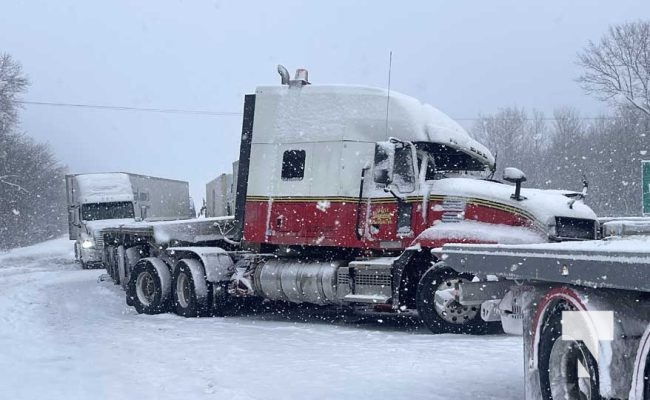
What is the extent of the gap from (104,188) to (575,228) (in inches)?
889

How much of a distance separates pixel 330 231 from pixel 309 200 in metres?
0.63

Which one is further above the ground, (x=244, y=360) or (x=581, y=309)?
(x=581, y=309)

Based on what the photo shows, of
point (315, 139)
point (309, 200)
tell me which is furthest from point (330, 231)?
point (315, 139)

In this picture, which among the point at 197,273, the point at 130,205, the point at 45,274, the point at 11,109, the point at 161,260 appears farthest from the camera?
the point at 11,109

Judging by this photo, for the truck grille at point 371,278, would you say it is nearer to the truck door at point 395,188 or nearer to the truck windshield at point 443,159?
the truck door at point 395,188

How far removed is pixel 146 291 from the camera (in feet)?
47.5

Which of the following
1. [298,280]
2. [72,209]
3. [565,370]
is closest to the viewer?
[565,370]

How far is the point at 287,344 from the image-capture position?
987 centimetres

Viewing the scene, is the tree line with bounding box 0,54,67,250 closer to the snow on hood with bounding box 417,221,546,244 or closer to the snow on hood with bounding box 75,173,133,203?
the snow on hood with bounding box 75,173,133,203

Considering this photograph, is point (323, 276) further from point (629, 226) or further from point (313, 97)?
point (629, 226)

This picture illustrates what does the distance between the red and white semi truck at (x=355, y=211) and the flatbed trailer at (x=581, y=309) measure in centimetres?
426

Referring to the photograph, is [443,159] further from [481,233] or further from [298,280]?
[298,280]

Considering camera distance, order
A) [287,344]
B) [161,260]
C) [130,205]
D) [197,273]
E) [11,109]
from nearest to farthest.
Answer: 1. [287,344]
2. [197,273]
3. [161,260]
4. [130,205]
5. [11,109]

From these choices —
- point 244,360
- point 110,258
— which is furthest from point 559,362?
point 110,258
